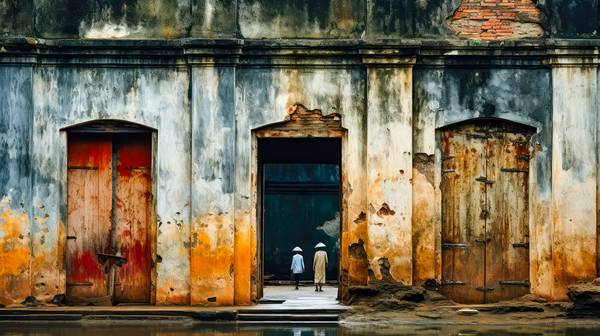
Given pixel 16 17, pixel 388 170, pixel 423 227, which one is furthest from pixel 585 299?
pixel 16 17

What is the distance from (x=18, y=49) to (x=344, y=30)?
4.83 metres

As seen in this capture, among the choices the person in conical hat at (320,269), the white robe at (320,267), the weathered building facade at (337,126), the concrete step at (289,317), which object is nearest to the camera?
the concrete step at (289,317)

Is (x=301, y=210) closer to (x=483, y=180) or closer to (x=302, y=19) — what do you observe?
(x=483, y=180)

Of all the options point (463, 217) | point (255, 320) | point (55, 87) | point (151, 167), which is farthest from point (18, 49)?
point (463, 217)

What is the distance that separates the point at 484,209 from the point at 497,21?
2825mm

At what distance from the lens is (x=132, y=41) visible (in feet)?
61.7

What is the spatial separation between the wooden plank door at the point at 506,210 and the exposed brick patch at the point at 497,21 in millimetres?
1447

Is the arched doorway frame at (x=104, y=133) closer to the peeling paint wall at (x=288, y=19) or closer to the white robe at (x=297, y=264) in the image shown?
the peeling paint wall at (x=288, y=19)

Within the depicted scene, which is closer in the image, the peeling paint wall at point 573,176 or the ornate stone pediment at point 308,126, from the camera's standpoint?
the peeling paint wall at point 573,176

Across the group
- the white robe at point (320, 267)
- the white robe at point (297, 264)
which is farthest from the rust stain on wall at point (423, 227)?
the white robe at point (297, 264)

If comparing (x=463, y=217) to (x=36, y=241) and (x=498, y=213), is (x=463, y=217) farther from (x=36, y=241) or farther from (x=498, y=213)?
(x=36, y=241)

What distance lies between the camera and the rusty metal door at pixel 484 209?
1903cm

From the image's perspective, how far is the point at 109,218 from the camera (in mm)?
19234

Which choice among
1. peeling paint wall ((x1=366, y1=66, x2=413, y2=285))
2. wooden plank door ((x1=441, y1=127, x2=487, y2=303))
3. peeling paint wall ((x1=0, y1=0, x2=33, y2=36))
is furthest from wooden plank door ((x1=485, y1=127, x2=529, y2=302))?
peeling paint wall ((x1=0, y1=0, x2=33, y2=36))
